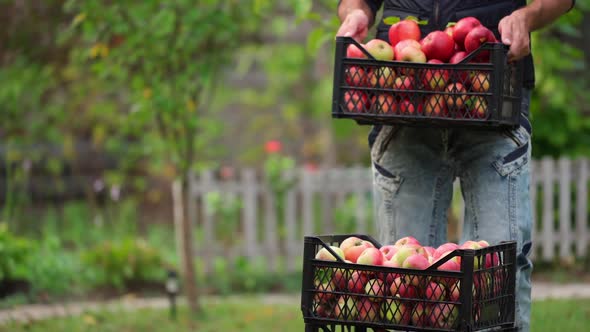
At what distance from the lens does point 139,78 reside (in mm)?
5621

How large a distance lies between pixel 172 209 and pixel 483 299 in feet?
32.5

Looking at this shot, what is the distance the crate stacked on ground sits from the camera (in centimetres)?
261

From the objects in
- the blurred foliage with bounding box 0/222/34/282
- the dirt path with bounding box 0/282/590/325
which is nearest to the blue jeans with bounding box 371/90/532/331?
the dirt path with bounding box 0/282/590/325

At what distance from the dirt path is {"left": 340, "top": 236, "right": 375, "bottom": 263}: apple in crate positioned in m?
3.56

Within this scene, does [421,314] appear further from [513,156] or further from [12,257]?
[12,257]

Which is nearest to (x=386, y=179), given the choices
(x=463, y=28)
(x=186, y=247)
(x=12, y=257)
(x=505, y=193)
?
(x=505, y=193)

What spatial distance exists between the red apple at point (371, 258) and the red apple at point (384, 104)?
424 millimetres

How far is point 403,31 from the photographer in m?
2.85

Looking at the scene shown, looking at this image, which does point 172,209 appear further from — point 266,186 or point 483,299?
point 483,299

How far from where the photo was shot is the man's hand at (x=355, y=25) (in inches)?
117

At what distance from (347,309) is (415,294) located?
0.19 metres

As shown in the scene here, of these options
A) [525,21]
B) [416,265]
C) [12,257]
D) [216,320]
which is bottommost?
[216,320]

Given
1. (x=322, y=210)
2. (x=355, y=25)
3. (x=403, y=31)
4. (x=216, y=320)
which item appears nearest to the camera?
(x=403, y=31)

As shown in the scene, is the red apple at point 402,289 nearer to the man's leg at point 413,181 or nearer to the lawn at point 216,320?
the man's leg at point 413,181
